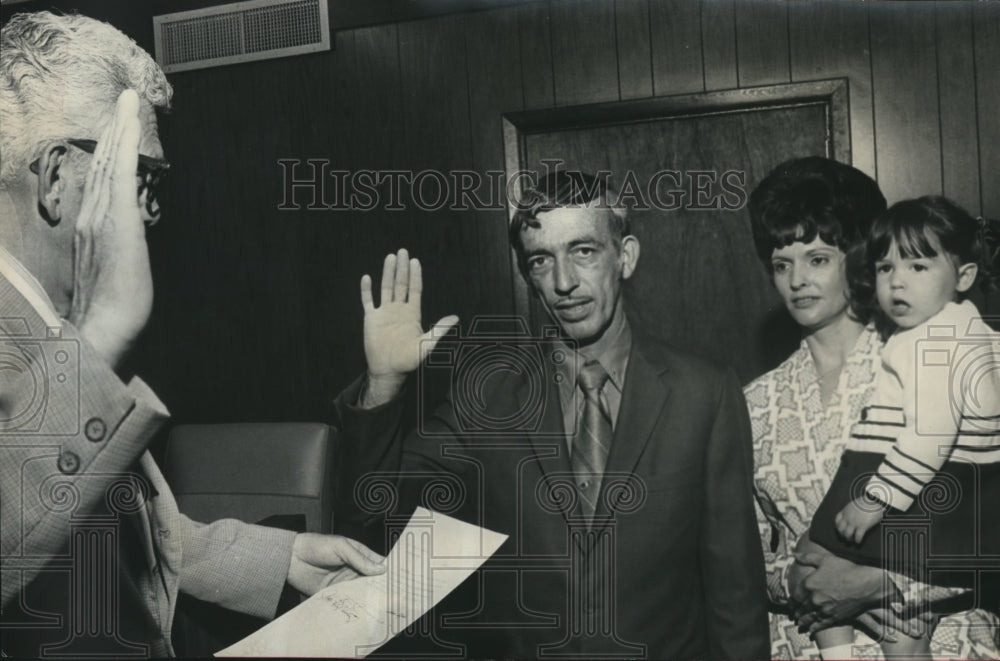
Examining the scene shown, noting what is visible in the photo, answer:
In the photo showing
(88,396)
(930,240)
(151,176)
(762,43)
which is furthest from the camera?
(151,176)

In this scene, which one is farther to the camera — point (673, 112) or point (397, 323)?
point (397, 323)

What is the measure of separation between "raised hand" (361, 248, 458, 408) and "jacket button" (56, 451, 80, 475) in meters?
0.76

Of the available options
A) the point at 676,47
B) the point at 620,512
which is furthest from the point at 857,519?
the point at 676,47

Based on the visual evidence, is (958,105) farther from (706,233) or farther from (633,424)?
(633,424)

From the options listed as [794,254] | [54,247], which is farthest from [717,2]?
[54,247]

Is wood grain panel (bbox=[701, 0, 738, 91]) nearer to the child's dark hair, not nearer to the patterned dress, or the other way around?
the child's dark hair

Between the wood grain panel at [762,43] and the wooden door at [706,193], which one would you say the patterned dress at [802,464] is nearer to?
the wooden door at [706,193]

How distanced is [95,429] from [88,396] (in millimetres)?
86

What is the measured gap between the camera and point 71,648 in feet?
8.24

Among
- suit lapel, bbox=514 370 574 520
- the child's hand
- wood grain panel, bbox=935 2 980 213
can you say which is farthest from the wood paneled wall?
the child's hand

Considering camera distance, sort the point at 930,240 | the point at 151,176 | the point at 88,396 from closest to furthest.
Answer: the point at 930,240, the point at 88,396, the point at 151,176

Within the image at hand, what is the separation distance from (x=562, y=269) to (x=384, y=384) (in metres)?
0.54

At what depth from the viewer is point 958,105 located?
2.20 m

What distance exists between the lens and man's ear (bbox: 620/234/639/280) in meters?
2.29
